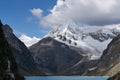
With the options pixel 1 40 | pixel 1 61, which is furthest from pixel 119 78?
pixel 1 61

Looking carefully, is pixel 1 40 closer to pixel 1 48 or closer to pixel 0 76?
pixel 1 48

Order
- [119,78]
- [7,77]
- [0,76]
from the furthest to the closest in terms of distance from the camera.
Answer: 1. [119,78]
2. [7,77]
3. [0,76]

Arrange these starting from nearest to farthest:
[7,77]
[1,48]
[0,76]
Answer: [0,76] < [7,77] < [1,48]

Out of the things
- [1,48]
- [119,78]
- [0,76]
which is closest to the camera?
[0,76]

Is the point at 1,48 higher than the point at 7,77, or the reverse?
the point at 1,48

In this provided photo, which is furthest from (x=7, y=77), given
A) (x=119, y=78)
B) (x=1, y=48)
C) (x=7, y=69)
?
(x=119, y=78)

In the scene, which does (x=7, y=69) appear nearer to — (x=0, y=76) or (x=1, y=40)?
(x=0, y=76)

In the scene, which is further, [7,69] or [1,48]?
[1,48]

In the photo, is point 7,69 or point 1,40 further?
point 1,40

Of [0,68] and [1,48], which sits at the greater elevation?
[1,48]
